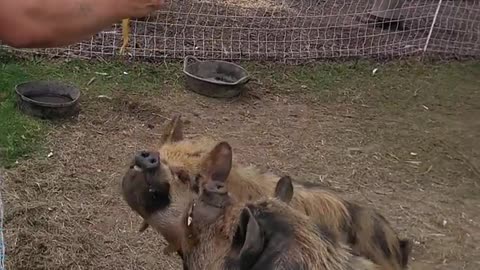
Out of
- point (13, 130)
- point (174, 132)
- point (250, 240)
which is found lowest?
point (13, 130)

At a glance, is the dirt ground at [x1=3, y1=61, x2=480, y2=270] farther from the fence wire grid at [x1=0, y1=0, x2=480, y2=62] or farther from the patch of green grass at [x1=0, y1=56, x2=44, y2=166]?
the fence wire grid at [x1=0, y1=0, x2=480, y2=62]

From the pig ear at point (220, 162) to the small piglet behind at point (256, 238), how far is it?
342mm

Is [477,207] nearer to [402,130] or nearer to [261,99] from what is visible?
[402,130]

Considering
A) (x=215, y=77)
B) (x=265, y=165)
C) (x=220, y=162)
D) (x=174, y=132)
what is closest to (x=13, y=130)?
(x=265, y=165)

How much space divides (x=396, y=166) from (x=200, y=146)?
2.60m

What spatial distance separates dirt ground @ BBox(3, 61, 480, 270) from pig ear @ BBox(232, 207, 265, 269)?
7.03 feet

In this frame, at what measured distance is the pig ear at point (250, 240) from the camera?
241cm

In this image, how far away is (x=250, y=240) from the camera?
2410 mm

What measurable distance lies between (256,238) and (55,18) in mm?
924

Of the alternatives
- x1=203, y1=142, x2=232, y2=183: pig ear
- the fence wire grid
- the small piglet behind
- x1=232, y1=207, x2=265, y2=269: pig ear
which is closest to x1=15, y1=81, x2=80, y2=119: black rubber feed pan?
the fence wire grid

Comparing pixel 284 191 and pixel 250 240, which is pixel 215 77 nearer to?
pixel 284 191

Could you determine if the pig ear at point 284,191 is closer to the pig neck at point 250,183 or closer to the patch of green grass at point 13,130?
the pig neck at point 250,183

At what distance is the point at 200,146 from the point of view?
3809 millimetres

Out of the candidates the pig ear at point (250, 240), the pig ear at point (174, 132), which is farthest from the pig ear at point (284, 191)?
the pig ear at point (174, 132)
